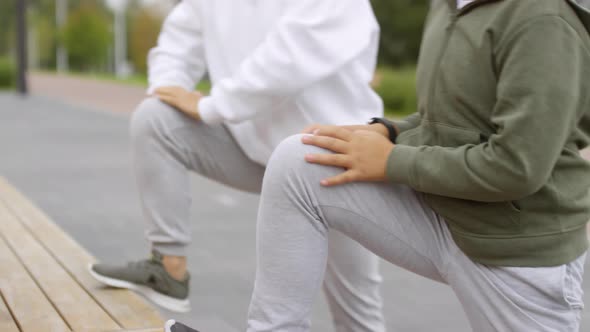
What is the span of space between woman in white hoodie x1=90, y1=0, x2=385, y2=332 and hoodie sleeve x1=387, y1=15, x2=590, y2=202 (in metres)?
0.90

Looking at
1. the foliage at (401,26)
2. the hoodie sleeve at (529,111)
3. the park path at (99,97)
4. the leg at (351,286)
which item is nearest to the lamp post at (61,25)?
the foliage at (401,26)

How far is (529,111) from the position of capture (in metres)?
1.62

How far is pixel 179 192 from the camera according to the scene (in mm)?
2930

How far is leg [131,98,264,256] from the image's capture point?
2871 millimetres

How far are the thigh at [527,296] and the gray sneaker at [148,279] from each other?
1442 millimetres

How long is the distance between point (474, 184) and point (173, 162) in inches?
55.9

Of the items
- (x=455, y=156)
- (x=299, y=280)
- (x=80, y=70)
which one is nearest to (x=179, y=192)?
(x=299, y=280)

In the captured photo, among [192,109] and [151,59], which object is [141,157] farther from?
[151,59]

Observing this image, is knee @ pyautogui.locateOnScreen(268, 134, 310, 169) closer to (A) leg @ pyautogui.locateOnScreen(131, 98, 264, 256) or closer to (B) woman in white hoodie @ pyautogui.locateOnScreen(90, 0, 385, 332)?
(B) woman in white hoodie @ pyautogui.locateOnScreen(90, 0, 385, 332)

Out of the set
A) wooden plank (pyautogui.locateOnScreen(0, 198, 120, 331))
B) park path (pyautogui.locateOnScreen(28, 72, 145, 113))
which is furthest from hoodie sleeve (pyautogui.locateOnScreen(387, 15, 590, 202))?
park path (pyautogui.locateOnScreen(28, 72, 145, 113))

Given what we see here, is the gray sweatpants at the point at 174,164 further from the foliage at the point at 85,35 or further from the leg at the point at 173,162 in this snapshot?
→ the foliage at the point at 85,35

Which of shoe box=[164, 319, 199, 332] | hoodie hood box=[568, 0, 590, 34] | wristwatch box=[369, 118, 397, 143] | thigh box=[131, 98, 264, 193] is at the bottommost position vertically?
shoe box=[164, 319, 199, 332]

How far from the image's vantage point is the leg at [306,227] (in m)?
1.84

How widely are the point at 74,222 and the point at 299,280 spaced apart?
145 inches
